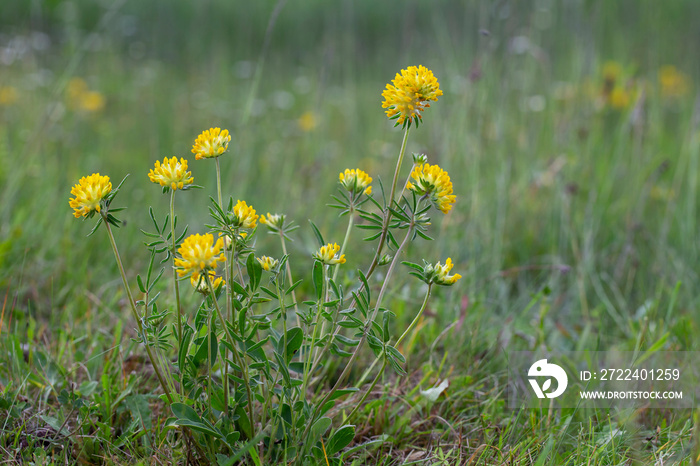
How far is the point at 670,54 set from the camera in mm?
3408

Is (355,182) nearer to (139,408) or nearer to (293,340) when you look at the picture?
(293,340)

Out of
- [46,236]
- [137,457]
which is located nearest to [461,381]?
[137,457]

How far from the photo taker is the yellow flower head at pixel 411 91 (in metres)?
1.00

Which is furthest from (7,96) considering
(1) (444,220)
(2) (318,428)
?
(2) (318,428)

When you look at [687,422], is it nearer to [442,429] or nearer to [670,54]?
[442,429]

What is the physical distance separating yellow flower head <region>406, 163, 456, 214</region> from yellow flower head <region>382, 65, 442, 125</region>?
0.10m

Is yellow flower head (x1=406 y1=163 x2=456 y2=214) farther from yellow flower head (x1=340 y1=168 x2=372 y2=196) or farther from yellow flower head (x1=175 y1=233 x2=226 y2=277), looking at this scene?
yellow flower head (x1=175 y1=233 x2=226 y2=277)

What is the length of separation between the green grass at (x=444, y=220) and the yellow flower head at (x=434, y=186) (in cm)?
52

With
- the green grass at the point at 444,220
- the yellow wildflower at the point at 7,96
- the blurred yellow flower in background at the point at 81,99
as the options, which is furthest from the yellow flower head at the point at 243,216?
the yellow wildflower at the point at 7,96

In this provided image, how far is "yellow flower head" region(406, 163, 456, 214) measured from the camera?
3.28ft

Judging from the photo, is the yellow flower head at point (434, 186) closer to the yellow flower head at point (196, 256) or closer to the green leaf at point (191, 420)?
the yellow flower head at point (196, 256)

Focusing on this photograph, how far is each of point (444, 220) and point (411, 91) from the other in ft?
4.27

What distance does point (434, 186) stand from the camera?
1001 mm

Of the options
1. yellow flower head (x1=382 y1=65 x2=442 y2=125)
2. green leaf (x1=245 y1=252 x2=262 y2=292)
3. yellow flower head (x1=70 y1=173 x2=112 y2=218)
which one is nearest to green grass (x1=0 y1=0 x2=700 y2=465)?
green leaf (x1=245 y1=252 x2=262 y2=292)
